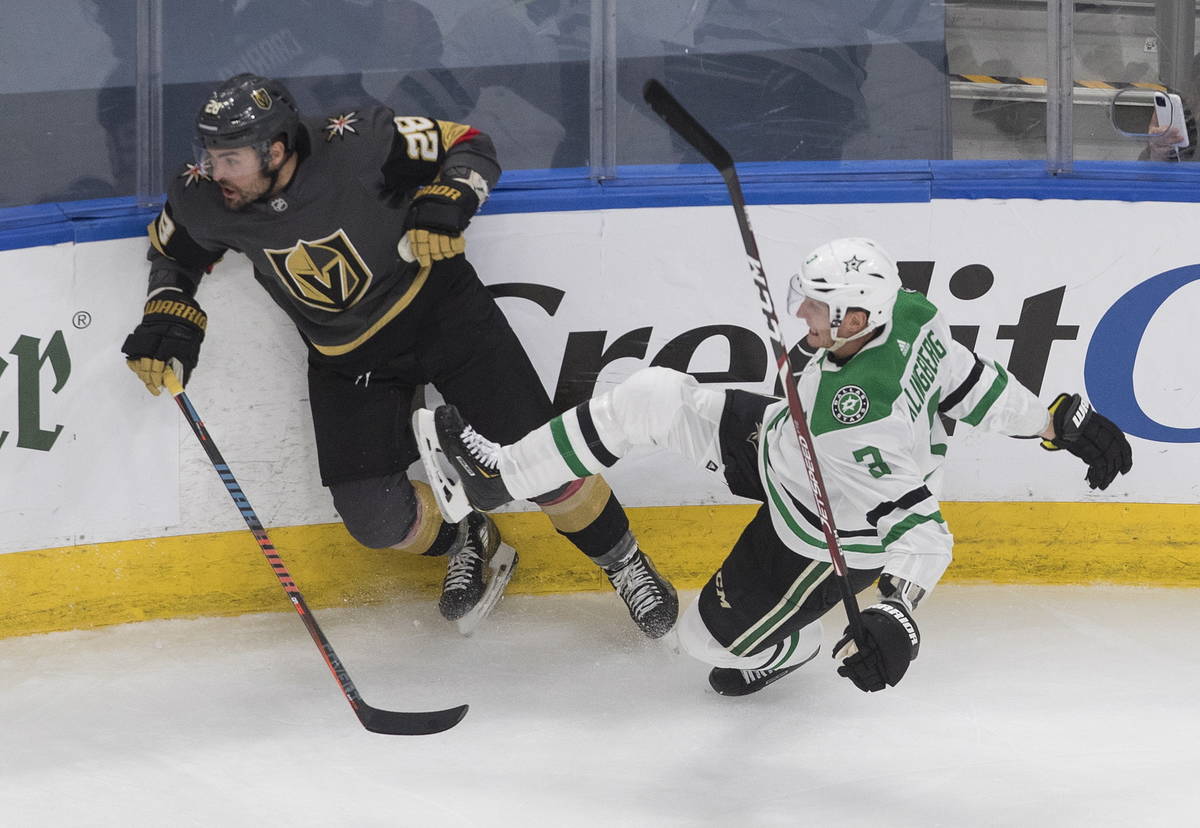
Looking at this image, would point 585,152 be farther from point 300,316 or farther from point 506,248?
point 300,316

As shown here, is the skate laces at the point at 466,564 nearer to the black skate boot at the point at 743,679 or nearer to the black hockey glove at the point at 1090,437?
the black skate boot at the point at 743,679

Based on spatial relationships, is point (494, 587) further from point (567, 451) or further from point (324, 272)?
point (324, 272)

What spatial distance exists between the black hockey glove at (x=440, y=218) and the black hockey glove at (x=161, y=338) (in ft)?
1.84

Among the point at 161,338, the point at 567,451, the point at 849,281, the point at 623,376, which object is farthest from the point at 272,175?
the point at 849,281

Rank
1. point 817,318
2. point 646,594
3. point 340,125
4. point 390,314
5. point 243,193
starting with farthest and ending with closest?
point 646,594, point 390,314, point 340,125, point 243,193, point 817,318

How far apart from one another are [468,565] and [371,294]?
73cm

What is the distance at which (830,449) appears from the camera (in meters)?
2.54

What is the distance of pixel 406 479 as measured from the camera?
3225mm

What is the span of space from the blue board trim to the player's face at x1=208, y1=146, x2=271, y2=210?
629mm

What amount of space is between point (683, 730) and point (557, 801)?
399 mm

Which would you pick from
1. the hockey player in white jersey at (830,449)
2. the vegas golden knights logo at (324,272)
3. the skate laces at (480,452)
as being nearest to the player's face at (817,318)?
the hockey player in white jersey at (830,449)

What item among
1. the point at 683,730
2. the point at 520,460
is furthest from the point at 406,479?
the point at 683,730

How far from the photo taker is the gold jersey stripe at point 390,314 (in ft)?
10.1

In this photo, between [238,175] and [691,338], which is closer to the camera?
[238,175]
